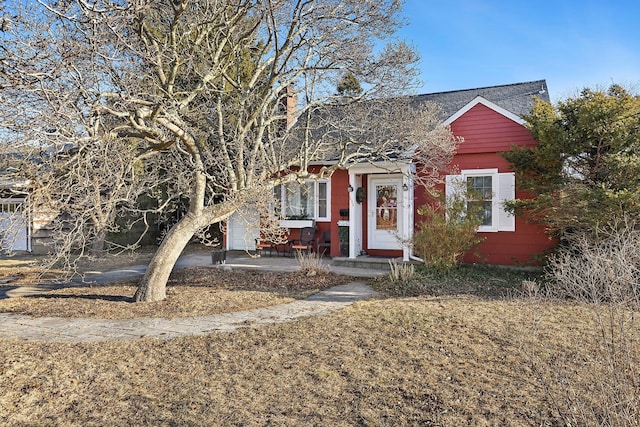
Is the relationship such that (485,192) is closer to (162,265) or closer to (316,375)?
(162,265)

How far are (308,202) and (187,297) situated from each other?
673cm

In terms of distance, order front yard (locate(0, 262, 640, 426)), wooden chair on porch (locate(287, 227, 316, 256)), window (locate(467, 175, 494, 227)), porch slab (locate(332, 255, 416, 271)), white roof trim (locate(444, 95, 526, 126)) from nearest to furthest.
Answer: front yard (locate(0, 262, 640, 426)), white roof trim (locate(444, 95, 526, 126)), window (locate(467, 175, 494, 227)), porch slab (locate(332, 255, 416, 271)), wooden chair on porch (locate(287, 227, 316, 256))

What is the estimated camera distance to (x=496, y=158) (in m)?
11.5

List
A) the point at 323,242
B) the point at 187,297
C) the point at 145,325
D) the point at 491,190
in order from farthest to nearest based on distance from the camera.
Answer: the point at 323,242 < the point at 491,190 < the point at 187,297 < the point at 145,325

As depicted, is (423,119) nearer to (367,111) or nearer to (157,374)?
(367,111)

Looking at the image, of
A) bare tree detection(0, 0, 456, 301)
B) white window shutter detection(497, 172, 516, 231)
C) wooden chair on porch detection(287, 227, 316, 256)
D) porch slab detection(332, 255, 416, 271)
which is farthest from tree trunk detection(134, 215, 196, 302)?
white window shutter detection(497, 172, 516, 231)

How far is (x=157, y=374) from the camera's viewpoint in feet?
14.8

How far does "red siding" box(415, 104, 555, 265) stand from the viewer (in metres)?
11.1

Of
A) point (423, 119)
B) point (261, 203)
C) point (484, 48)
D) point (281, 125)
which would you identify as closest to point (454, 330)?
point (261, 203)

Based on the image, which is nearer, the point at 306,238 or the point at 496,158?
the point at 496,158

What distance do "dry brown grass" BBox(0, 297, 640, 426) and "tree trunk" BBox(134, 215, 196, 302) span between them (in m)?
2.44

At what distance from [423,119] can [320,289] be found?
4.55 metres

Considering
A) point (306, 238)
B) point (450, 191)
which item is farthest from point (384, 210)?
point (306, 238)

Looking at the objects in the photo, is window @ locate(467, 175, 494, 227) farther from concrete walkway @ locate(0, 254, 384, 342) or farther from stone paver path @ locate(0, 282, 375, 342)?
stone paver path @ locate(0, 282, 375, 342)
